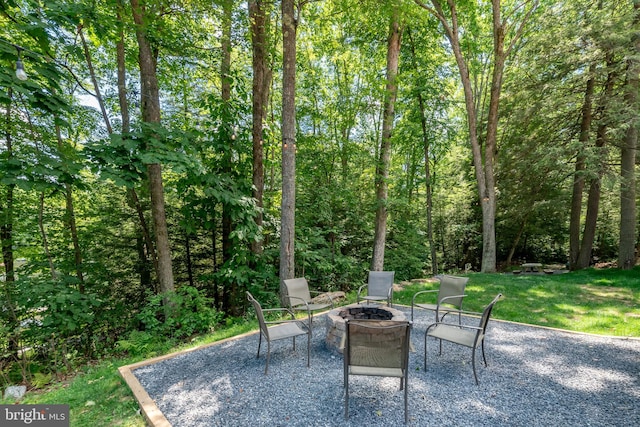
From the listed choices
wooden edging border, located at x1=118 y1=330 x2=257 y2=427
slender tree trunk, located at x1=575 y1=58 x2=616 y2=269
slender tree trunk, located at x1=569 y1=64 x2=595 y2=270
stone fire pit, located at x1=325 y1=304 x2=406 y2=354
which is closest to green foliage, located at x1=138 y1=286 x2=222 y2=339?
wooden edging border, located at x1=118 y1=330 x2=257 y2=427

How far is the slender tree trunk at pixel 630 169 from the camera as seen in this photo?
22.3ft

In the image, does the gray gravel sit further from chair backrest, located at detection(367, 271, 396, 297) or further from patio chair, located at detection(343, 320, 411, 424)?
chair backrest, located at detection(367, 271, 396, 297)

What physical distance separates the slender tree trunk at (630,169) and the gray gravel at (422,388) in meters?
6.23

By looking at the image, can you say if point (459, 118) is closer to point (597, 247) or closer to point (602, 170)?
point (602, 170)

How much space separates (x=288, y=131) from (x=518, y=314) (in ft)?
17.5

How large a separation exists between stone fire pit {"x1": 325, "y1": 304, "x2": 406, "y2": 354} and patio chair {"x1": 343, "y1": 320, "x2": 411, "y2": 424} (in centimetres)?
96

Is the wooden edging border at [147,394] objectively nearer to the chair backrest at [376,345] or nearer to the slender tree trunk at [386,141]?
the chair backrest at [376,345]

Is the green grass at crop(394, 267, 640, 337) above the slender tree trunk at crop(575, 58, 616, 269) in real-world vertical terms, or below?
below

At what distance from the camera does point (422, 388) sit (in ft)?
8.75

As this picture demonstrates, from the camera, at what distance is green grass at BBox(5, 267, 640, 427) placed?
2574 millimetres

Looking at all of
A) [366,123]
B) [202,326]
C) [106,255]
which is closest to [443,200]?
[366,123]

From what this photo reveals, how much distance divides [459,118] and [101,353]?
15668mm

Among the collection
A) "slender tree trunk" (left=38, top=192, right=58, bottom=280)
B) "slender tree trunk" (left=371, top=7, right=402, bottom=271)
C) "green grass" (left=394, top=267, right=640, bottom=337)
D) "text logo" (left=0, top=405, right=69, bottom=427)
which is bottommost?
"text logo" (left=0, top=405, right=69, bottom=427)

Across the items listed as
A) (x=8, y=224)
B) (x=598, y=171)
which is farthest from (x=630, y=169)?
(x=8, y=224)
